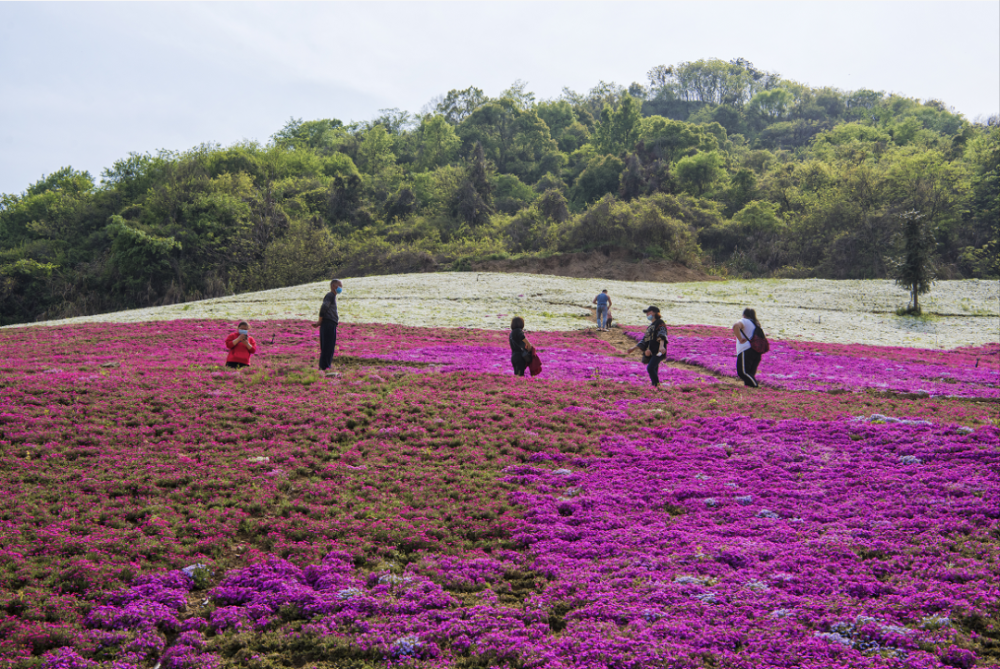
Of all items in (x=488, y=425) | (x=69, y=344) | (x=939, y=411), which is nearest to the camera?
(x=488, y=425)

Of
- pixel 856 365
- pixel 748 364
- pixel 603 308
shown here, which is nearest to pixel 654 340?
pixel 748 364

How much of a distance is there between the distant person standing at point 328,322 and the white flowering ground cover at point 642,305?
54.8 feet

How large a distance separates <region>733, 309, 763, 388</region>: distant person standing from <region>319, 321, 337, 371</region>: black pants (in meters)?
11.9

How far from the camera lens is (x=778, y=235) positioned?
84.1 m

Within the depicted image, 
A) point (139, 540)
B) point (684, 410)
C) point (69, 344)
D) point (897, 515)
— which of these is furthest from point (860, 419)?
point (69, 344)

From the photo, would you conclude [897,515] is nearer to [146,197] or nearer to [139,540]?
[139,540]

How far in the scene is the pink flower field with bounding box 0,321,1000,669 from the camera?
7.74m

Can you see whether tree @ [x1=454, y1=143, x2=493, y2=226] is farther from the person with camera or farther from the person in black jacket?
the person with camera

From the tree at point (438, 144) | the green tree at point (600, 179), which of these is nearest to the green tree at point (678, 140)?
the green tree at point (600, 179)

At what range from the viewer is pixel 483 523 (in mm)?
11273

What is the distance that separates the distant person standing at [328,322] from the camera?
60.4 feet

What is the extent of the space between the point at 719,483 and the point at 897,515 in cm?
304

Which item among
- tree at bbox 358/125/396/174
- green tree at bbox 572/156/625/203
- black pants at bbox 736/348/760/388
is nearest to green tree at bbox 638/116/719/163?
green tree at bbox 572/156/625/203

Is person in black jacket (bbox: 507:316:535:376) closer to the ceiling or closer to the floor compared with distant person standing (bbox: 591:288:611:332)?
→ closer to the floor
